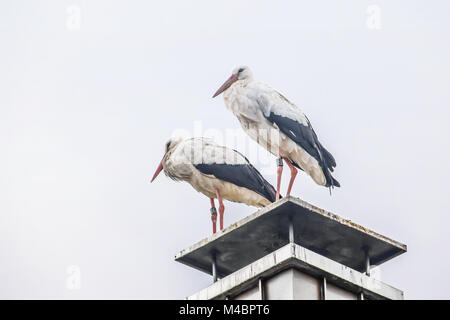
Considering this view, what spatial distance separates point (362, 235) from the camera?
19609mm

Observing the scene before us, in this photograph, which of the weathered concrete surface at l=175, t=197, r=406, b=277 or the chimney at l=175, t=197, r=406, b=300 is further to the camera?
the weathered concrete surface at l=175, t=197, r=406, b=277

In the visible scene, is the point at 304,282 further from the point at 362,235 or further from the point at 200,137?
the point at 200,137

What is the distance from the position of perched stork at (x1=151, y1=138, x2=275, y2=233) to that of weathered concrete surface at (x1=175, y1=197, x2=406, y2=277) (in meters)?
2.85

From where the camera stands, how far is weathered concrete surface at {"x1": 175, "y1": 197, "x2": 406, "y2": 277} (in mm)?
19281

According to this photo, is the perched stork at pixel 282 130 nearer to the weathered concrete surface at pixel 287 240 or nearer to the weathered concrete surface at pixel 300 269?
the weathered concrete surface at pixel 287 240

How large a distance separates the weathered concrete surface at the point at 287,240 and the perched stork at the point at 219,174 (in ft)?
9.36

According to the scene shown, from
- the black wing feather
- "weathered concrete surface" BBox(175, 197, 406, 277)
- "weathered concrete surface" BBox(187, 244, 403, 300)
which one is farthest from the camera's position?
the black wing feather

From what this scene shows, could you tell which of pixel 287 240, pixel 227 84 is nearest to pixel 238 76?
pixel 227 84

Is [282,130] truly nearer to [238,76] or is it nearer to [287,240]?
[238,76]

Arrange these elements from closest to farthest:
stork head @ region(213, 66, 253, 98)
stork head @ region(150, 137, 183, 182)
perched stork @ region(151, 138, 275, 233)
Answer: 1. perched stork @ region(151, 138, 275, 233)
2. stork head @ region(213, 66, 253, 98)
3. stork head @ region(150, 137, 183, 182)

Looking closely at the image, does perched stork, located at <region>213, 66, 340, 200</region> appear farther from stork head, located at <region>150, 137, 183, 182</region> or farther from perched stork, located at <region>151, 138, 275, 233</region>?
stork head, located at <region>150, 137, 183, 182</region>

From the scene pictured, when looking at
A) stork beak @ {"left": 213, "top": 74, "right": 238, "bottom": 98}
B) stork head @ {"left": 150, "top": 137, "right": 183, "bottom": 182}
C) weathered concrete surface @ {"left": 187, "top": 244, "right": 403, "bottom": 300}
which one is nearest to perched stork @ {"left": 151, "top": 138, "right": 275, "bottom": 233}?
stork head @ {"left": 150, "top": 137, "right": 183, "bottom": 182}

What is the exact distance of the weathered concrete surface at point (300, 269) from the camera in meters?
18.3
